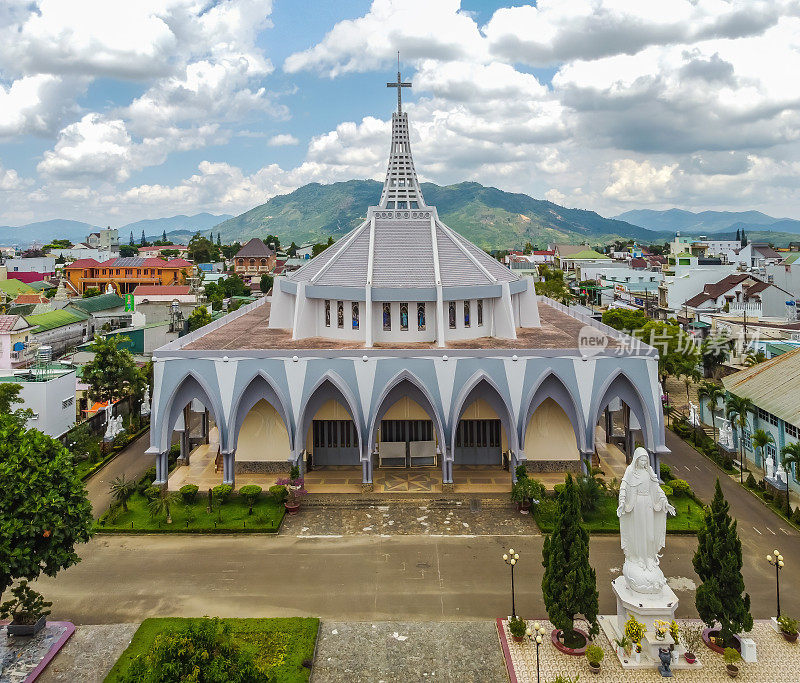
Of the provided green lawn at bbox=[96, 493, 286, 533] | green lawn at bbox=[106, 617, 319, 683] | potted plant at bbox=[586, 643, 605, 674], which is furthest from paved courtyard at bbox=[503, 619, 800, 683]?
green lawn at bbox=[96, 493, 286, 533]

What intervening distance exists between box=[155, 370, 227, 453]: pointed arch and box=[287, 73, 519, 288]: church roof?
9.45 m

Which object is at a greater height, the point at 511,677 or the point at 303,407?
the point at 303,407

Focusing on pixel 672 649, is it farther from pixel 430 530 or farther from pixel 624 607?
pixel 430 530

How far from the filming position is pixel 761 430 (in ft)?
100

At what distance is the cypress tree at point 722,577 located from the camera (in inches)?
626

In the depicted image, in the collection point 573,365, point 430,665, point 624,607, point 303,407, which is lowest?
point 430,665

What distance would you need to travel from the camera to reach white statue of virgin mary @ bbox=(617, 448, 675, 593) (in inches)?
633

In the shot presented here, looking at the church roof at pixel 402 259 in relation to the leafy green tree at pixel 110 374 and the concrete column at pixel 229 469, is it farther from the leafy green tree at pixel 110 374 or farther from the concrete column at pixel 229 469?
the leafy green tree at pixel 110 374

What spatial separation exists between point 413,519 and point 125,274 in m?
96.8

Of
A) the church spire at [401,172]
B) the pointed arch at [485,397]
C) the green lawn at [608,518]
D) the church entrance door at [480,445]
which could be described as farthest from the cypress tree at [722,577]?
the church spire at [401,172]

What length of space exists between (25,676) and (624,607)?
1728cm

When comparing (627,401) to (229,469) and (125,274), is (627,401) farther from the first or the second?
(125,274)

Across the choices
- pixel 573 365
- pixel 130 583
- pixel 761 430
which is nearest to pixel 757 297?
pixel 761 430

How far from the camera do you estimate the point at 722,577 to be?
1602 centimetres
